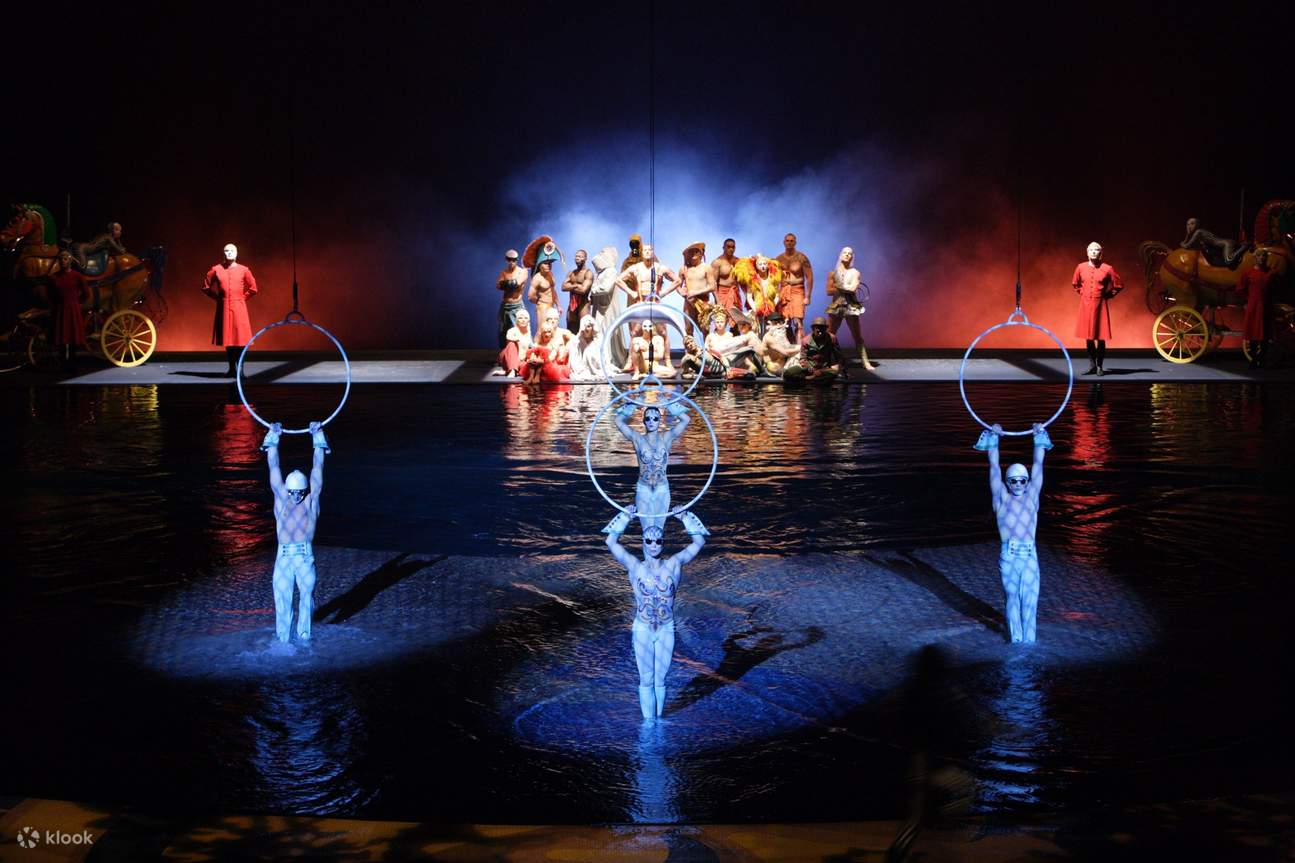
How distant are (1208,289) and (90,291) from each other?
1327cm

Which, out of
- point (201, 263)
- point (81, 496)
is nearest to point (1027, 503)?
point (81, 496)

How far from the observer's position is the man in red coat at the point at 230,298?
52.2ft

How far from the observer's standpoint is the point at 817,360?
1596 cm

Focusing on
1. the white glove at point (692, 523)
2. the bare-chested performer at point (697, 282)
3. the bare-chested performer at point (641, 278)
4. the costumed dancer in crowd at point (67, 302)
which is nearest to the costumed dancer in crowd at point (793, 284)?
the bare-chested performer at point (697, 282)

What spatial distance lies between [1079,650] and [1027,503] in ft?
2.26

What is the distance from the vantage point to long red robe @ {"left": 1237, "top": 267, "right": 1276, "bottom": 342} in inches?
644

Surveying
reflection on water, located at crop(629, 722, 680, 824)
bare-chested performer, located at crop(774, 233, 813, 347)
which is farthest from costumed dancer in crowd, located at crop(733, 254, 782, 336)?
reflection on water, located at crop(629, 722, 680, 824)

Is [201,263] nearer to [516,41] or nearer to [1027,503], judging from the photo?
[516,41]

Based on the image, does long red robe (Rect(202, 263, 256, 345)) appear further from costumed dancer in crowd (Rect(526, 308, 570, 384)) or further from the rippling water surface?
costumed dancer in crowd (Rect(526, 308, 570, 384))

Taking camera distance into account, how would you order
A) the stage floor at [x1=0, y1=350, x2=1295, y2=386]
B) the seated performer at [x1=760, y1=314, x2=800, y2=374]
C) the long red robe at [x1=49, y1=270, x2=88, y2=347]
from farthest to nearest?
the long red robe at [x1=49, y1=270, x2=88, y2=347]
the seated performer at [x1=760, y1=314, x2=800, y2=374]
the stage floor at [x1=0, y1=350, x2=1295, y2=386]

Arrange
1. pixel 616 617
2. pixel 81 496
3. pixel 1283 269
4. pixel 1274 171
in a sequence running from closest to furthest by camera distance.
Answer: pixel 616 617 < pixel 81 496 < pixel 1283 269 < pixel 1274 171

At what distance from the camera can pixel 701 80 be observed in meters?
19.2

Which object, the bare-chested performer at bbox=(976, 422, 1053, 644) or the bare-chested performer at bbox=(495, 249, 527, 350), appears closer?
the bare-chested performer at bbox=(976, 422, 1053, 644)

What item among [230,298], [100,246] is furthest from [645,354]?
[100,246]
